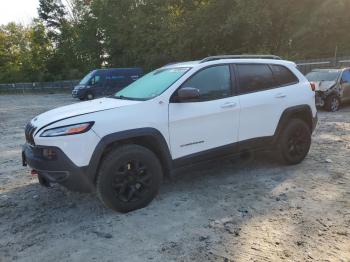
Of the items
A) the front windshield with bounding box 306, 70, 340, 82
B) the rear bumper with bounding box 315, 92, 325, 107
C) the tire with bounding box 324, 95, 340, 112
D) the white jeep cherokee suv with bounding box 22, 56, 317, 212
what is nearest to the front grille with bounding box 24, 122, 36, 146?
the white jeep cherokee suv with bounding box 22, 56, 317, 212

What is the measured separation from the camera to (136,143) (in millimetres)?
4234

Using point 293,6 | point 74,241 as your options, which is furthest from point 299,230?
point 293,6

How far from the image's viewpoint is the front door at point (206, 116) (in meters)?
4.37

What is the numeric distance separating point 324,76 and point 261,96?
27.6 feet

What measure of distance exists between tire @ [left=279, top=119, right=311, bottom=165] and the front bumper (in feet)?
10.0

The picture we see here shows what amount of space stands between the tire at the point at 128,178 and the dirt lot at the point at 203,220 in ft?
0.53

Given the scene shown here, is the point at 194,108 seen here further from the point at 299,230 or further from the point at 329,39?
the point at 329,39

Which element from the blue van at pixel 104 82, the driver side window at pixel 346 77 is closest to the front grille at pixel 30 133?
the driver side window at pixel 346 77

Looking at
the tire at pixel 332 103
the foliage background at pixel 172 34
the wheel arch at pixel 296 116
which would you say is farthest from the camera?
the foliage background at pixel 172 34

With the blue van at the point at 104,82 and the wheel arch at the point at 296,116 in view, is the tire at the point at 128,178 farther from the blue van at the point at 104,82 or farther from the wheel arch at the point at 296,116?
the blue van at the point at 104,82

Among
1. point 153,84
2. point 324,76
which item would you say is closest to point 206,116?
point 153,84

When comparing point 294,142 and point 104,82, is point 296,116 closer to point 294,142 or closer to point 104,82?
point 294,142

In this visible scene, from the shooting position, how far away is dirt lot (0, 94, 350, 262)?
10.9 ft

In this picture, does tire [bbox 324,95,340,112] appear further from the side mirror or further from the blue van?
the blue van
